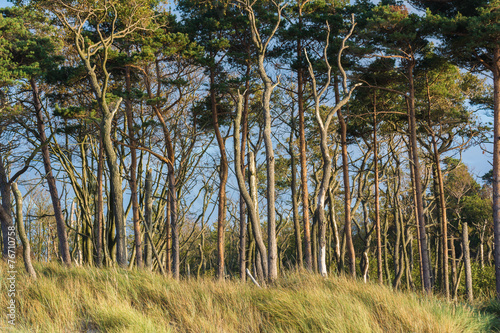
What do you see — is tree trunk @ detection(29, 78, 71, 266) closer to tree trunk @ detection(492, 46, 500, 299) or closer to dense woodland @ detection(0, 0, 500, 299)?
dense woodland @ detection(0, 0, 500, 299)

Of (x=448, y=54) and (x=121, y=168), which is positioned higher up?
(x=448, y=54)

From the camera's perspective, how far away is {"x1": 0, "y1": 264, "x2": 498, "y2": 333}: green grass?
520 cm

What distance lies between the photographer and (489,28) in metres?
11.4

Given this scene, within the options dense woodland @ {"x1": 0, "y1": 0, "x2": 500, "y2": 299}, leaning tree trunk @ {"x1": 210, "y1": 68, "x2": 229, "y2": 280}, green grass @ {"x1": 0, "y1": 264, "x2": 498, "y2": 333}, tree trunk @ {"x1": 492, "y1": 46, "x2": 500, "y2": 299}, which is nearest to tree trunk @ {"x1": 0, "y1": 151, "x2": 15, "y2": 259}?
dense woodland @ {"x1": 0, "y1": 0, "x2": 500, "y2": 299}

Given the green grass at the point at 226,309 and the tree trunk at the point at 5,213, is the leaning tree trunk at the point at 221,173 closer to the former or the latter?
the tree trunk at the point at 5,213

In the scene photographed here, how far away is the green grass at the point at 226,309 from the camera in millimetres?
5195

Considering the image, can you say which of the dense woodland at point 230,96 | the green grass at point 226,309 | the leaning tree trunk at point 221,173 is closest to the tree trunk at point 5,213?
the dense woodland at point 230,96

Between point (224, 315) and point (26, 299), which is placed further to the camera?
point (26, 299)

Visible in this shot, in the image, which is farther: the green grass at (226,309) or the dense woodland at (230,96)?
the dense woodland at (230,96)

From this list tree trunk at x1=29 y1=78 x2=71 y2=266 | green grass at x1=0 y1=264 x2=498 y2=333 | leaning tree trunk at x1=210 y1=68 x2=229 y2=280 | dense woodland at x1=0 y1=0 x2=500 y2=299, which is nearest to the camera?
green grass at x1=0 y1=264 x2=498 y2=333

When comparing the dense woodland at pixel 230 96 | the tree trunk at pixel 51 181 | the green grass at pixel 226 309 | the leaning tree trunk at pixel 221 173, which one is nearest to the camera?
the green grass at pixel 226 309

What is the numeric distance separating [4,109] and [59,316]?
9711 millimetres

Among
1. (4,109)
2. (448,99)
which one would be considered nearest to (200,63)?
(4,109)

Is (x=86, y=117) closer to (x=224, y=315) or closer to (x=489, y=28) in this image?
(x=224, y=315)
